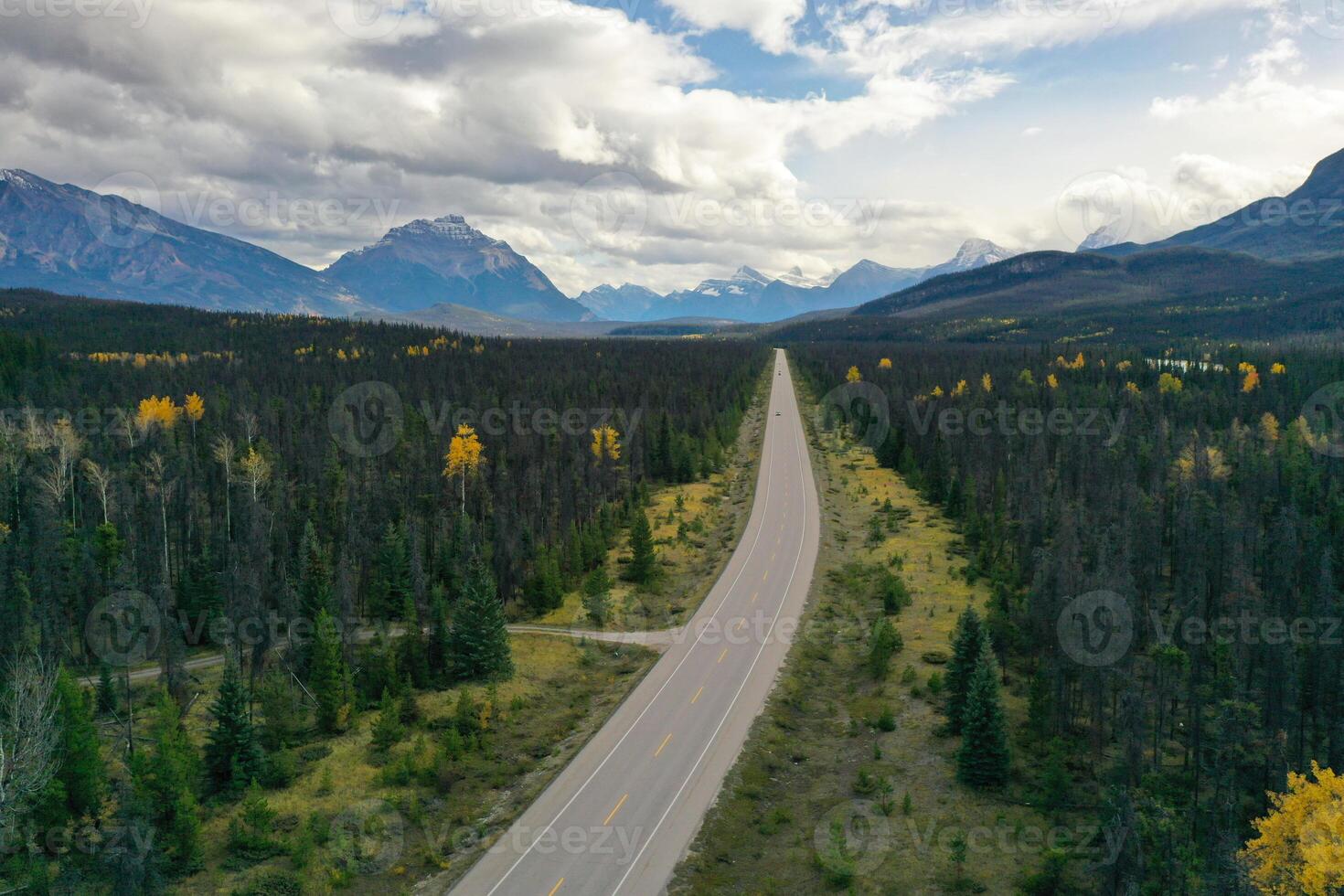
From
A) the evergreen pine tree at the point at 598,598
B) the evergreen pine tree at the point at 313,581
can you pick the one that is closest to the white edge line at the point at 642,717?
the evergreen pine tree at the point at 598,598

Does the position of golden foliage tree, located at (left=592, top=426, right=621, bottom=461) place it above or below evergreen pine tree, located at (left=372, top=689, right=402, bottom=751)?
above

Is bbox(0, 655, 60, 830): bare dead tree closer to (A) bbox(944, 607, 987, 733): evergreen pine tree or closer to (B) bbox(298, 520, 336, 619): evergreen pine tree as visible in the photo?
(B) bbox(298, 520, 336, 619): evergreen pine tree

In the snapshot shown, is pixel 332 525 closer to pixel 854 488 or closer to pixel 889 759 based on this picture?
pixel 889 759

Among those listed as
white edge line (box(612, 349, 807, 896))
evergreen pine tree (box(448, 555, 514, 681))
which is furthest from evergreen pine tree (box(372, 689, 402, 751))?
white edge line (box(612, 349, 807, 896))

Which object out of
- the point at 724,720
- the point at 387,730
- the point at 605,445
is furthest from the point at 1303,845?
the point at 605,445

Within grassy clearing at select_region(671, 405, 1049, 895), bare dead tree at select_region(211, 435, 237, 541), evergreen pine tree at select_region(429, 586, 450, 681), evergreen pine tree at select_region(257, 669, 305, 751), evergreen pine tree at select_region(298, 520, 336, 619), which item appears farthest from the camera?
bare dead tree at select_region(211, 435, 237, 541)

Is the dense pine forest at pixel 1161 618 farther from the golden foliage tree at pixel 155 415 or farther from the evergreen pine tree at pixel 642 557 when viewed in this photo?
the golden foliage tree at pixel 155 415

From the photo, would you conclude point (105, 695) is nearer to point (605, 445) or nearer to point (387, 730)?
point (387, 730)

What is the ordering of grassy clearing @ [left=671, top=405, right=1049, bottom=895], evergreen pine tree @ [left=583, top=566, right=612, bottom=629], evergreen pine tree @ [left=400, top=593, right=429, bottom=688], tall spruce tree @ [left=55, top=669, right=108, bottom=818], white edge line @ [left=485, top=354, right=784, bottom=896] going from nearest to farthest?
white edge line @ [left=485, top=354, right=784, bottom=896] → grassy clearing @ [left=671, top=405, right=1049, bottom=895] → tall spruce tree @ [left=55, top=669, right=108, bottom=818] → evergreen pine tree @ [left=400, top=593, right=429, bottom=688] → evergreen pine tree @ [left=583, top=566, right=612, bottom=629]
